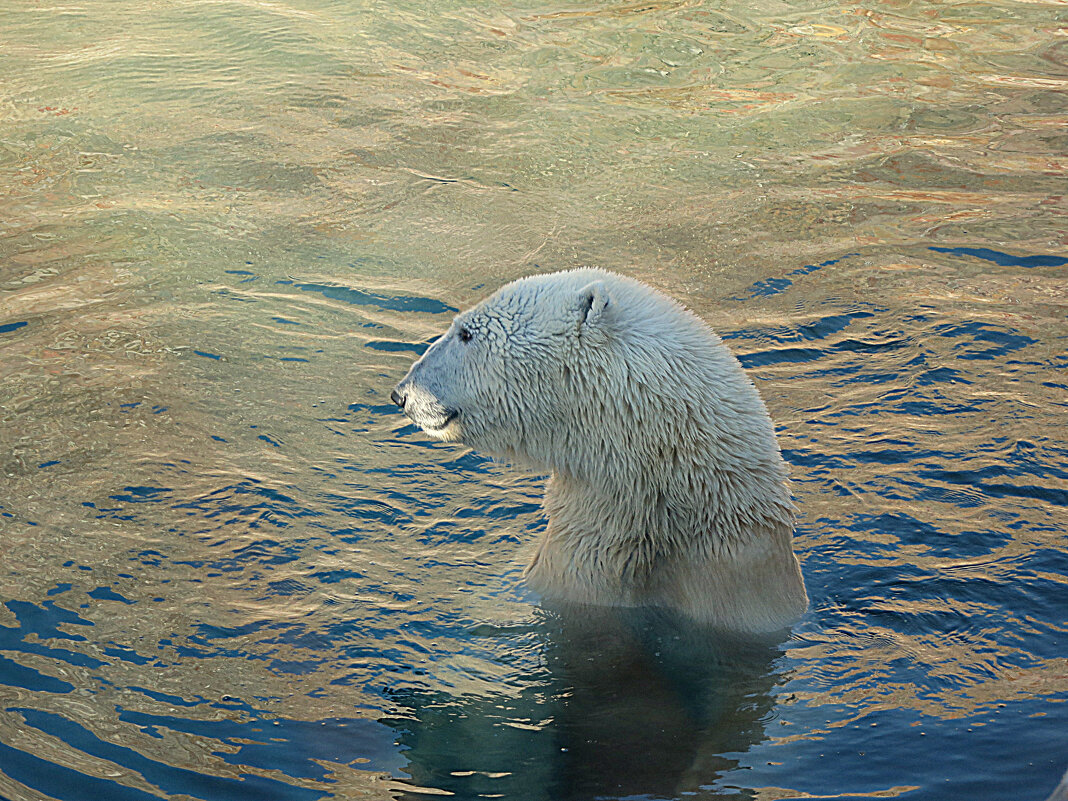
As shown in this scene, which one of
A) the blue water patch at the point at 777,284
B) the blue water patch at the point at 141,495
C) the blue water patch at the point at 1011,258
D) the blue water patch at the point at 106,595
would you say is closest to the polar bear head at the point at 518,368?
the blue water patch at the point at 106,595

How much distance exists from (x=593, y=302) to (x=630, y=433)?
0.47 meters

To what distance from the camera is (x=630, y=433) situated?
395 cm

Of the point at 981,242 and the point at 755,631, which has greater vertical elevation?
the point at 981,242

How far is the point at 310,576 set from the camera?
480 centimetres

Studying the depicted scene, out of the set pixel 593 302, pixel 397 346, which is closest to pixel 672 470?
pixel 593 302

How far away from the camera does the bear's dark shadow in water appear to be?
373 cm

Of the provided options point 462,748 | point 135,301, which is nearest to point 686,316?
point 462,748

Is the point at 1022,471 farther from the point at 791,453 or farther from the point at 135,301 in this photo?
the point at 135,301

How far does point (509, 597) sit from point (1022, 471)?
2.61 m

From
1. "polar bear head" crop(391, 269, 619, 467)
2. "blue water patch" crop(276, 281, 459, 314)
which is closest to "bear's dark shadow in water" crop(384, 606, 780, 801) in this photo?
"polar bear head" crop(391, 269, 619, 467)

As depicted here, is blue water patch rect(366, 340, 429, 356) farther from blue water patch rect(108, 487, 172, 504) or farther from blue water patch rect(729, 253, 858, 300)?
blue water patch rect(729, 253, 858, 300)

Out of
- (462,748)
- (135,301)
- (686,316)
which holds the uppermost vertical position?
(686,316)

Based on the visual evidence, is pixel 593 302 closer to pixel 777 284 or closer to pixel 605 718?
pixel 605 718

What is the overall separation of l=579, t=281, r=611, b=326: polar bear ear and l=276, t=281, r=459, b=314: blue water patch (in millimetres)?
3050
